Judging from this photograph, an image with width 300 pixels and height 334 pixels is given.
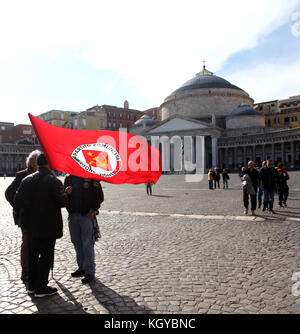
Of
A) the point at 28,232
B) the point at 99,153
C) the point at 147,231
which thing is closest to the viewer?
the point at 28,232

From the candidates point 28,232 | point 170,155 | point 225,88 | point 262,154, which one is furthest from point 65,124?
point 28,232

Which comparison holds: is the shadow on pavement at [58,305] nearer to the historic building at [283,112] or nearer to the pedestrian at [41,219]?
the pedestrian at [41,219]

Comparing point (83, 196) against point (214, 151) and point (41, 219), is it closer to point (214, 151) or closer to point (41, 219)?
point (41, 219)

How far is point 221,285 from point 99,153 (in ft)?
8.68

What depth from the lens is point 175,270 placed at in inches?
191

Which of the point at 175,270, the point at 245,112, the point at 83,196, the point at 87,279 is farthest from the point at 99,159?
the point at 245,112

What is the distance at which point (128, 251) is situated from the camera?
235 inches

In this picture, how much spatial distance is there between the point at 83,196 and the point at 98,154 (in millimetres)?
693

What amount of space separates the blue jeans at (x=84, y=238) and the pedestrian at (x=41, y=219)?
1.44 feet

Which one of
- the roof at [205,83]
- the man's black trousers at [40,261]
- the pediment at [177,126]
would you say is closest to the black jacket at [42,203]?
the man's black trousers at [40,261]

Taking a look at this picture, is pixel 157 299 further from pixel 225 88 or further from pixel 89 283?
pixel 225 88

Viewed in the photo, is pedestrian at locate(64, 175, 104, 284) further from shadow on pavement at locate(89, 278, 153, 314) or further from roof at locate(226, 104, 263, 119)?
roof at locate(226, 104, 263, 119)

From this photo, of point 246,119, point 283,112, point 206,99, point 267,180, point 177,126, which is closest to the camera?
point 267,180

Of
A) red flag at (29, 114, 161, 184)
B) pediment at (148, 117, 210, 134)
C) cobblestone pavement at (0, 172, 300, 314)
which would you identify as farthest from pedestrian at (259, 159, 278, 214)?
pediment at (148, 117, 210, 134)
